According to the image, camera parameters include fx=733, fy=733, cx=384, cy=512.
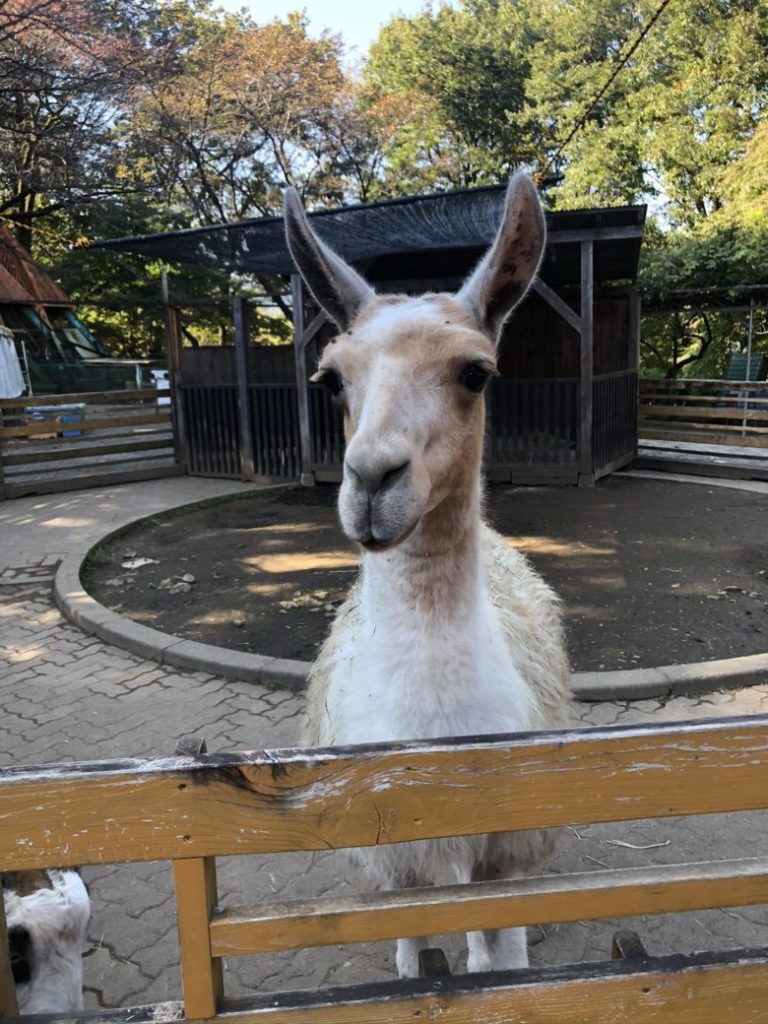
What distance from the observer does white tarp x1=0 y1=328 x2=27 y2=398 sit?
15359 mm

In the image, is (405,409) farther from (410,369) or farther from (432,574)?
(432,574)

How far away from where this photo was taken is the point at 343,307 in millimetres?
2285

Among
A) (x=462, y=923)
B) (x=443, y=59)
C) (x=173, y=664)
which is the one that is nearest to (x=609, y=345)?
(x=173, y=664)

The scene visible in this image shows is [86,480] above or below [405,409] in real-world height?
below

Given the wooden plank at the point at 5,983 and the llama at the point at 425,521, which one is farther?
the llama at the point at 425,521

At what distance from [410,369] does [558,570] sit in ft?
16.7

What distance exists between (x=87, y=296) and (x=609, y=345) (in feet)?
66.9

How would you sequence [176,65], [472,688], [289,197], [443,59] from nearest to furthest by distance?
[472,688] → [289,197] → [176,65] → [443,59]

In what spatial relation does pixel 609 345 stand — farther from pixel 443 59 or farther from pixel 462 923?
pixel 443 59

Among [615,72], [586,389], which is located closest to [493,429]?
[586,389]

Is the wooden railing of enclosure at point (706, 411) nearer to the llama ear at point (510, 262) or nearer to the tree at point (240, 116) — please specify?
the llama ear at point (510, 262)

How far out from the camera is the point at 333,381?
2.05 meters

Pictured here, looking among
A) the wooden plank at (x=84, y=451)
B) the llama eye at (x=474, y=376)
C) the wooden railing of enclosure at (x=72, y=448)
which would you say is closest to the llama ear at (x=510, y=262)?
the llama eye at (x=474, y=376)

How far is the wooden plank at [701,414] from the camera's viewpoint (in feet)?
38.7
